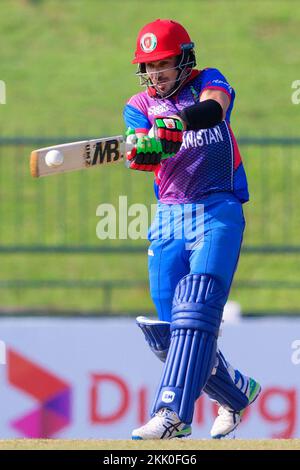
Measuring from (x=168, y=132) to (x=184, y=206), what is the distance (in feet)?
1.97

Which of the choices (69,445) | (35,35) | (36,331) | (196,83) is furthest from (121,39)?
(69,445)

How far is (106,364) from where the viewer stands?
10336 mm

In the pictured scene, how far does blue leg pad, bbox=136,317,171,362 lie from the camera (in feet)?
23.7

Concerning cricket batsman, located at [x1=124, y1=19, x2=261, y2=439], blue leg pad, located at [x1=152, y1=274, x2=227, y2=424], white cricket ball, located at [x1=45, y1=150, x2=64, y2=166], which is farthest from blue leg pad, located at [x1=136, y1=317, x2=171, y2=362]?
white cricket ball, located at [x1=45, y1=150, x2=64, y2=166]

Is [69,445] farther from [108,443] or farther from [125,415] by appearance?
[125,415]

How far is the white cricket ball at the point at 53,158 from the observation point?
20.7 ft

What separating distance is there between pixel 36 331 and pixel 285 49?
327 inches

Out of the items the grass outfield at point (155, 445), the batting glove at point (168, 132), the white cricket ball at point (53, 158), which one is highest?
the batting glove at point (168, 132)

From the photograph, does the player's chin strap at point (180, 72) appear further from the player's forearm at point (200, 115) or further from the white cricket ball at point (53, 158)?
the white cricket ball at point (53, 158)

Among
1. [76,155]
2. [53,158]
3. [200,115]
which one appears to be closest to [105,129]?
[200,115]

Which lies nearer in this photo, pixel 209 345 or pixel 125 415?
pixel 209 345

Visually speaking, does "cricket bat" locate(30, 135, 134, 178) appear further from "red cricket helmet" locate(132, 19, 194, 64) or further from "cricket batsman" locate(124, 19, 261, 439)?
"red cricket helmet" locate(132, 19, 194, 64)

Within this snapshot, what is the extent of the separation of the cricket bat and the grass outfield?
1.34 m

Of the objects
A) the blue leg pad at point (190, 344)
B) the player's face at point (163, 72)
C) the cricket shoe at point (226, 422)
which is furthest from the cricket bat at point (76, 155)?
the cricket shoe at point (226, 422)
